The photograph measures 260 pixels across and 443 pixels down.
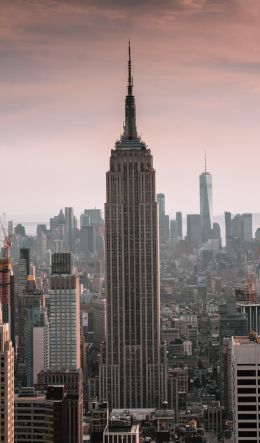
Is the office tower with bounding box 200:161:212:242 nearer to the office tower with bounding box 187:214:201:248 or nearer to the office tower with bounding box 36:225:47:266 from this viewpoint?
the office tower with bounding box 187:214:201:248

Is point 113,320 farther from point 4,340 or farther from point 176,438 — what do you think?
point 4,340

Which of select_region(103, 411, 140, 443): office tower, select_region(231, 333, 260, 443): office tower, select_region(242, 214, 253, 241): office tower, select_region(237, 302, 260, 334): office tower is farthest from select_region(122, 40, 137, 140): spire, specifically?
select_region(231, 333, 260, 443): office tower

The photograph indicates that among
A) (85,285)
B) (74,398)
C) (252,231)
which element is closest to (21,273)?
(85,285)

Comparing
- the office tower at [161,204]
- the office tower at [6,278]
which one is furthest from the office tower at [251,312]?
the office tower at [6,278]

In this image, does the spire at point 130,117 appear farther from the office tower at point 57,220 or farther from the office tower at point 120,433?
the office tower at point 120,433

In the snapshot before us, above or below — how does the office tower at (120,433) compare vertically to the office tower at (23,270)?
below

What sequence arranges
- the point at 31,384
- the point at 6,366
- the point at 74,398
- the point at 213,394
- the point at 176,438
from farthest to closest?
1. the point at 213,394
2. the point at 176,438
3. the point at 31,384
4. the point at 74,398
5. the point at 6,366
